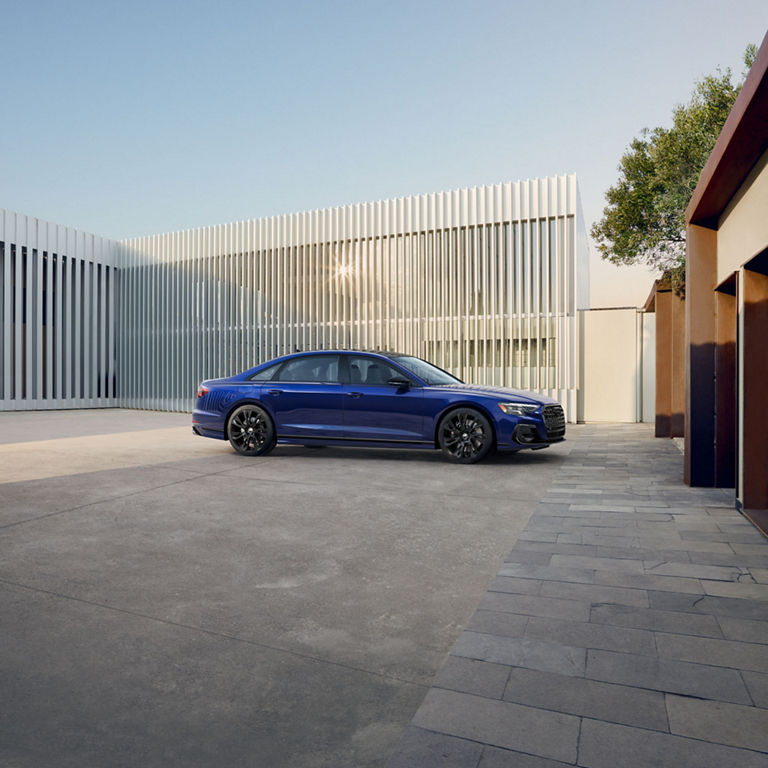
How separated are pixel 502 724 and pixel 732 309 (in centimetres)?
586

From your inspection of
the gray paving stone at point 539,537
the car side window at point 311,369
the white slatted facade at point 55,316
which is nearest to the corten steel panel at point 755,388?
the gray paving stone at point 539,537

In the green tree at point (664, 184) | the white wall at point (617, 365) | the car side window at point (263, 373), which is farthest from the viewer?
the white wall at point (617, 365)

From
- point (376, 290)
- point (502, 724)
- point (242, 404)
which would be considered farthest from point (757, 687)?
point (376, 290)

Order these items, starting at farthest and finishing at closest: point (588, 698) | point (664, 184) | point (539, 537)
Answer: point (664, 184) → point (539, 537) → point (588, 698)

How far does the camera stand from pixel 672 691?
222cm

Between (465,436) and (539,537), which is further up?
(465,436)

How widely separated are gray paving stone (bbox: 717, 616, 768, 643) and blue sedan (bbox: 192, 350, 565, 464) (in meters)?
5.05

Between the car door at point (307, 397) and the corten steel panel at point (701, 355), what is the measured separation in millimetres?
4314

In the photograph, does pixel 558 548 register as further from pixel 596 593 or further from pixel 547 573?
pixel 596 593

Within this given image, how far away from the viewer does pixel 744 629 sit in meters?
2.79

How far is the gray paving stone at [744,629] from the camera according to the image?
269 centimetres

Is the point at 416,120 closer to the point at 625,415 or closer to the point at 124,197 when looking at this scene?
the point at 625,415

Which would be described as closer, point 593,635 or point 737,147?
point 593,635

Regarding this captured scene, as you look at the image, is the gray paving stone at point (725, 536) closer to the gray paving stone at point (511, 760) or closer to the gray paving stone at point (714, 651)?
the gray paving stone at point (714, 651)
